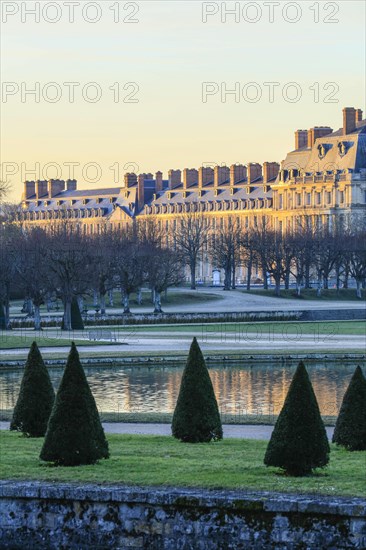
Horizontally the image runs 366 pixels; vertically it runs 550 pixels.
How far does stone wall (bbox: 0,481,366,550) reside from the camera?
53.0 ft

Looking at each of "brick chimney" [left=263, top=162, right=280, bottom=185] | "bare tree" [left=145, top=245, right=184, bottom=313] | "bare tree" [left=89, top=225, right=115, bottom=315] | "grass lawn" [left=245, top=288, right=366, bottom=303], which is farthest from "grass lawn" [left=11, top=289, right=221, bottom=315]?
"brick chimney" [left=263, top=162, right=280, bottom=185]

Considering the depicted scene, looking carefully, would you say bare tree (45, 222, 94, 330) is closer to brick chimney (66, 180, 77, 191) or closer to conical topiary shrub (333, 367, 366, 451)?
conical topiary shrub (333, 367, 366, 451)

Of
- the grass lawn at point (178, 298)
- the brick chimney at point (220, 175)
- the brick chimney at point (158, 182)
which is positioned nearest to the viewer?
the grass lawn at point (178, 298)

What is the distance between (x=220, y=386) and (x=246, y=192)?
4893 inches

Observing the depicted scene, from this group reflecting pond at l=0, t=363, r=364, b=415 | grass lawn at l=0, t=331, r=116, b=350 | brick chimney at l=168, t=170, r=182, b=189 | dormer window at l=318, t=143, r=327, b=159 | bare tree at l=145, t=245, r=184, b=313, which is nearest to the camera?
reflecting pond at l=0, t=363, r=364, b=415

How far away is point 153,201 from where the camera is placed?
570ft

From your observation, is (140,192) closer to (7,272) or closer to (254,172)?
(254,172)

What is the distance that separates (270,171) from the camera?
165 metres

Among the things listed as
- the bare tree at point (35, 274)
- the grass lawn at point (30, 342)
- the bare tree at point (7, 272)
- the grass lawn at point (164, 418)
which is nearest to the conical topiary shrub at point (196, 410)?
the grass lawn at point (164, 418)

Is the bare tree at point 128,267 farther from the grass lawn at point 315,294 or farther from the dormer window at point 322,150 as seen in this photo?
the dormer window at point 322,150

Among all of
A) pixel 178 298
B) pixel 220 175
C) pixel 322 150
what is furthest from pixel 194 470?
pixel 220 175

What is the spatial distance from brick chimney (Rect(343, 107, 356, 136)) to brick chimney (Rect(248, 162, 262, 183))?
18.1 meters

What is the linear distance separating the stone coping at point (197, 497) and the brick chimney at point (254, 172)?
149m

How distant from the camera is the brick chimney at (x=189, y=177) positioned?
172 meters
